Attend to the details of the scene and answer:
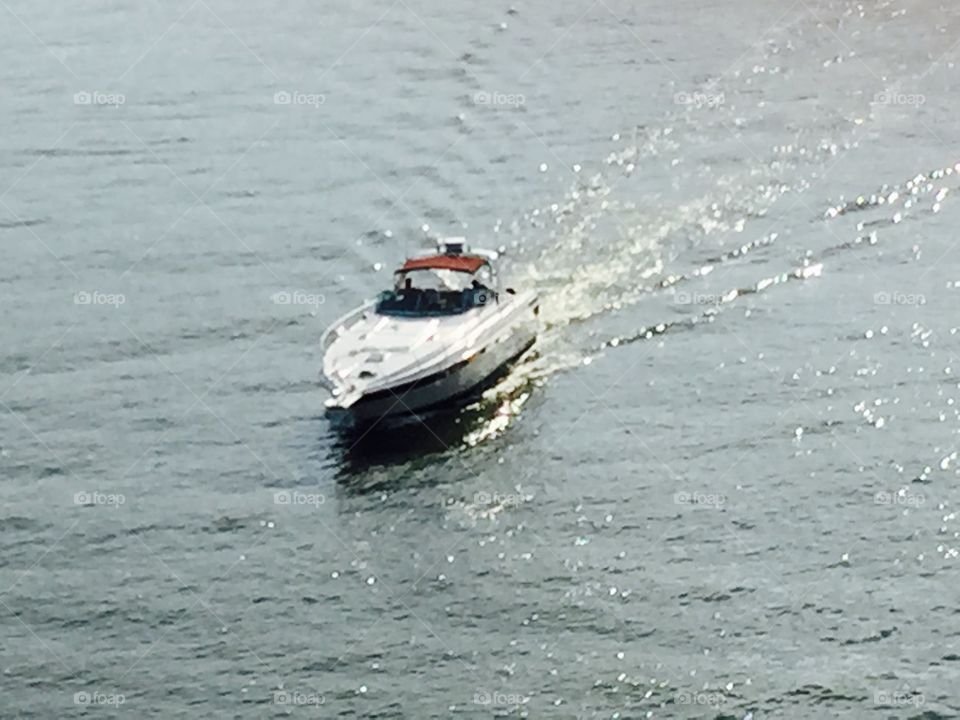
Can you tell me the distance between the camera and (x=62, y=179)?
9238 cm

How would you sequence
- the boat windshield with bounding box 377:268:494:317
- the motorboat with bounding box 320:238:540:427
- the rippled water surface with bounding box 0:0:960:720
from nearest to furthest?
1. the rippled water surface with bounding box 0:0:960:720
2. the motorboat with bounding box 320:238:540:427
3. the boat windshield with bounding box 377:268:494:317

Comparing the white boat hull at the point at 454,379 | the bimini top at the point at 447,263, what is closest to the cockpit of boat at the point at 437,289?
the bimini top at the point at 447,263

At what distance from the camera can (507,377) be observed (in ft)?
245

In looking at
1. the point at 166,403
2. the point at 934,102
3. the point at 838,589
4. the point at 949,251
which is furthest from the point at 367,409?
the point at 934,102

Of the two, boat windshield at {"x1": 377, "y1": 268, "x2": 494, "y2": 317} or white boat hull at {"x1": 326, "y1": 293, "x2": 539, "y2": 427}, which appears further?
boat windshield at {"x1": 377, "y1": 268, "x2": 494, "y2": 317}

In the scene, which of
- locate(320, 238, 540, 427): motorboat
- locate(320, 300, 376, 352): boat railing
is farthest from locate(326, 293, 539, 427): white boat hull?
locate(320, 300, 376, 352): boat railing

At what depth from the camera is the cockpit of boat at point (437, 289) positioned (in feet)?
246

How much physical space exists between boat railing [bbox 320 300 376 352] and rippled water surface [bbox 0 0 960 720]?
2.07 metres

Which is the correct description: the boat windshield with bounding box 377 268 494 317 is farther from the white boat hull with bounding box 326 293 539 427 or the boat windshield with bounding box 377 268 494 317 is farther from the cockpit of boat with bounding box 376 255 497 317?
the white boat hull with bounding box 326 293 539 427

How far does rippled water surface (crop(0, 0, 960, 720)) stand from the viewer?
57156 mm

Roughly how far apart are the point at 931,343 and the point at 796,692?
2394cm

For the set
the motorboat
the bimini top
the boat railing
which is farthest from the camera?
the bimini top

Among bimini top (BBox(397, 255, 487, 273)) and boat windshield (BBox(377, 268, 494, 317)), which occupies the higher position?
bimini top (BBox(397, 255, 487, 273))

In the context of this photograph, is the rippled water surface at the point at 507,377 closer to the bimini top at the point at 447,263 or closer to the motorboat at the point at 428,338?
the motorboat at the point at 428,338
